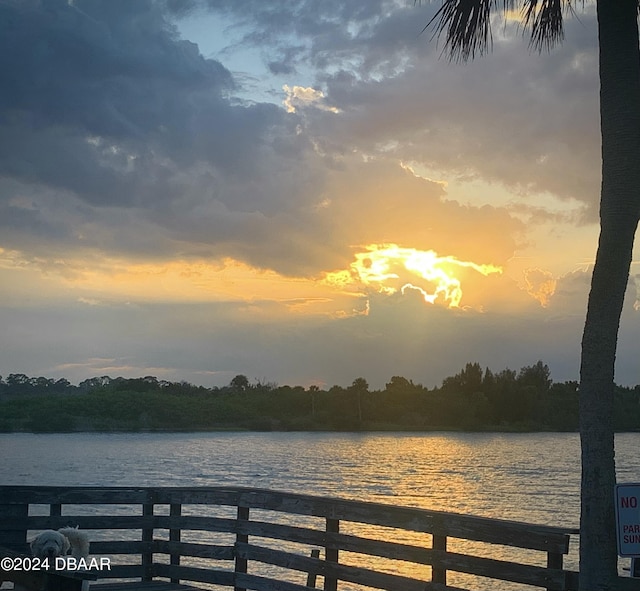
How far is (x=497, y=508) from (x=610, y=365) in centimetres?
5541

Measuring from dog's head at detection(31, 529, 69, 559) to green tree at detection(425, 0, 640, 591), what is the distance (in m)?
3.88

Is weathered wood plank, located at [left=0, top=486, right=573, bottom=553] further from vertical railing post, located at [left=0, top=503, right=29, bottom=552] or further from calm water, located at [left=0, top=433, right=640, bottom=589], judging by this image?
calm water, located at [left=0, top=433, right=640, bottom=589]

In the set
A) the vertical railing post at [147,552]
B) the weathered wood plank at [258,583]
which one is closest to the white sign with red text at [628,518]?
the weathered wood plank at [258,583]

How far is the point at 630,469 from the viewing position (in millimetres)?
99375

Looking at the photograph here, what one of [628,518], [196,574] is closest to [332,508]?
[196,574]

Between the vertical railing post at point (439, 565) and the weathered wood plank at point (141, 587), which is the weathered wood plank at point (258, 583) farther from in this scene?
the vertical railing post at point (439, 565)

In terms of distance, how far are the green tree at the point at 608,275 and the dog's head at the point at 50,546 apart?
153 inches

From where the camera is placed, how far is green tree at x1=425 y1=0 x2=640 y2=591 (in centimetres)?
636

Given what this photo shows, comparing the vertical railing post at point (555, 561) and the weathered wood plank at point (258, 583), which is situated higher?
the vertical railing post at point (555, 561)

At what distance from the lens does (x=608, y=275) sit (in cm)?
670

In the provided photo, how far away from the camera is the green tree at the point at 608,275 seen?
636 cm

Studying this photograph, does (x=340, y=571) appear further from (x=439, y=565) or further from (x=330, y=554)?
(x=439, y=565)

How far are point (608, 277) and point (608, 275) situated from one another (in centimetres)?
2

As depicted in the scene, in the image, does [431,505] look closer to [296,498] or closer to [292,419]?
[296,498]
